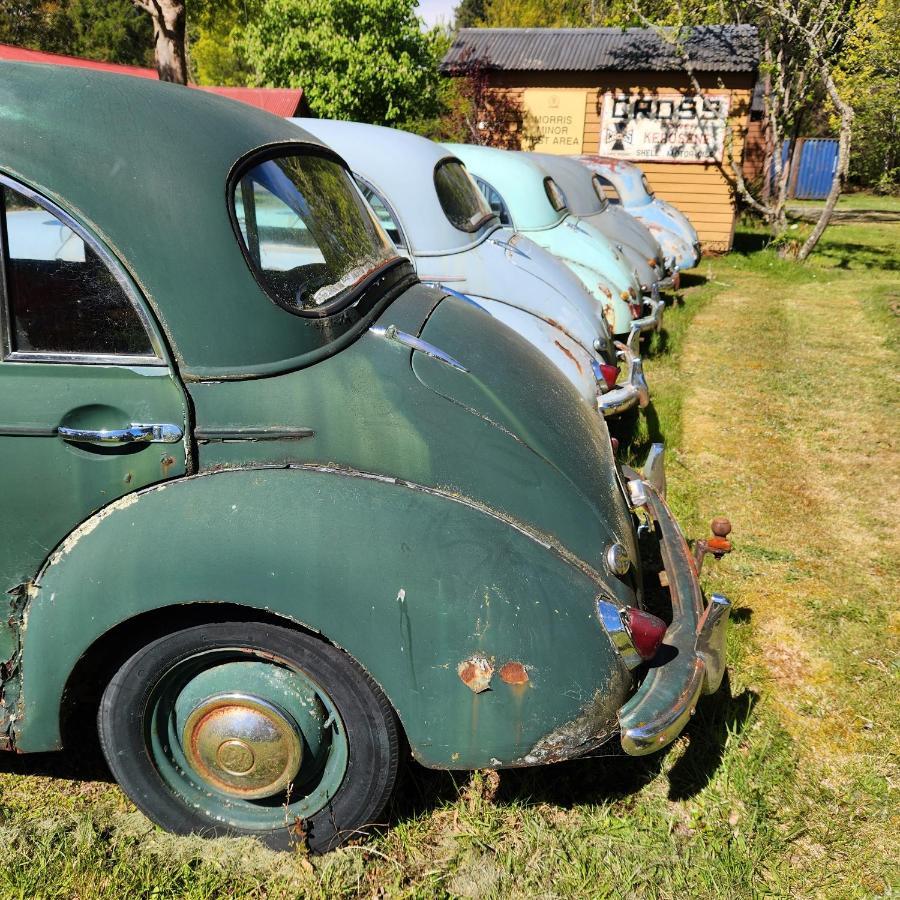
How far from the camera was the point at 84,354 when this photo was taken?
7.05 feet

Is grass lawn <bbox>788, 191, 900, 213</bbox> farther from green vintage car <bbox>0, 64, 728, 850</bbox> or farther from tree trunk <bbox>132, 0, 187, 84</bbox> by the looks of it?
green vintage car <bbox>0, 64, 728, 850</bbox>

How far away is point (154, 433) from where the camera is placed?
214 cm

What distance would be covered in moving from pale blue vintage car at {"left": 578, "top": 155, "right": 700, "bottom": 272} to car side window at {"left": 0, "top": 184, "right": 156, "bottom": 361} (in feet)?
33.0

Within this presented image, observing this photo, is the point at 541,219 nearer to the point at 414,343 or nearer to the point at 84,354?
the point at 414,343

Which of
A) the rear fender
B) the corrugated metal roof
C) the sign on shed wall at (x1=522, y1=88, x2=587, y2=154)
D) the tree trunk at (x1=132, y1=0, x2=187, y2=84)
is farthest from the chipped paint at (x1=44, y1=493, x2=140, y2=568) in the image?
→ the sign on shed wall at (x1=522, y1=88, x2=587, y2=154)

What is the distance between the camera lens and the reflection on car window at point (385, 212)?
16.4 ft

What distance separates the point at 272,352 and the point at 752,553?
311 centimetres

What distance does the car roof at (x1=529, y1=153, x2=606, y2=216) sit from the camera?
876cm

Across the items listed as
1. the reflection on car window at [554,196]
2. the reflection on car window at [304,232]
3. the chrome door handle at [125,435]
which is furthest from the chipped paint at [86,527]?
the reflection on car window at [554,196]

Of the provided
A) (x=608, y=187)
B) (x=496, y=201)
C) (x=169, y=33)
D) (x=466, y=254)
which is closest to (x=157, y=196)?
(x=466, y=254)

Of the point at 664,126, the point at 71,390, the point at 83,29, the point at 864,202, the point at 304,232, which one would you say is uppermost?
the point at 83,29

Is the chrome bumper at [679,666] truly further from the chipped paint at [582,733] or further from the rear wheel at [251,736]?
the rear wheel at [251,736]

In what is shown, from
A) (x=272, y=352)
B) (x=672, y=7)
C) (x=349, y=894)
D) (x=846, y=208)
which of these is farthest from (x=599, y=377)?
(x=846, y=208)

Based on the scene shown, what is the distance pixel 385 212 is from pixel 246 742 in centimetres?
362
